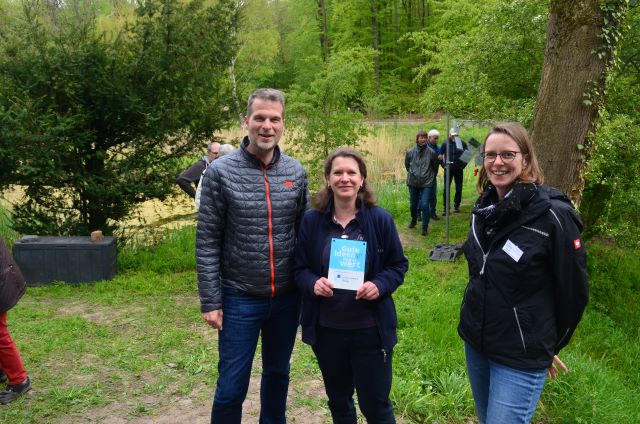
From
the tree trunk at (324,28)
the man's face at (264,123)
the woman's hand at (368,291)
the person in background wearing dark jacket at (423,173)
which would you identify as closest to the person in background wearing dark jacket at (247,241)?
the man's face at (264,123)

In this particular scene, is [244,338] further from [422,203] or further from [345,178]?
[422,203]

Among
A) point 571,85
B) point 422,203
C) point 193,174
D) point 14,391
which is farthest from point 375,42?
point 14,391

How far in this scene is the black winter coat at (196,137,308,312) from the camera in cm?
263

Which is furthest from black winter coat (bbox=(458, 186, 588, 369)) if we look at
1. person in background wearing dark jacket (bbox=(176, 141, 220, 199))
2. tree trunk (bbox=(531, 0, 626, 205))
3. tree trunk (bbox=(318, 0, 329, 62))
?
tree trunk (bbox=(318, 0, 329, 62))

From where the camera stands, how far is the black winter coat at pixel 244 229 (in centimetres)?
263

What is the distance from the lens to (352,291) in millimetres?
2566

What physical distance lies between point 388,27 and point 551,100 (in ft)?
118

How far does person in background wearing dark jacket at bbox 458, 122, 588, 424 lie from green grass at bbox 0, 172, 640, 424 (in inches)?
56.8

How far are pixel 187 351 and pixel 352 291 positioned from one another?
2758mm

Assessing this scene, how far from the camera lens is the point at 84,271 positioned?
22.9 feet

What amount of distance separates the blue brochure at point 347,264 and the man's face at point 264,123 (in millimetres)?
594

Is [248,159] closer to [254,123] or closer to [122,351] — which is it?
[254,123]

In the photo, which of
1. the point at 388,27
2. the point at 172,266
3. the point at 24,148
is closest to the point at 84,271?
the point at 172,266

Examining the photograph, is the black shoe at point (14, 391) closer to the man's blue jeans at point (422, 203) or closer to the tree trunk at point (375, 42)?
the man's blue jeans at point (422, 203)
